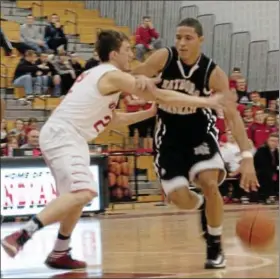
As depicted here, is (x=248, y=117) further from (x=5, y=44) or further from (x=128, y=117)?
(x=128, y=117)

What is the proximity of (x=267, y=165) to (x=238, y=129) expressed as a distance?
8840 millimetres

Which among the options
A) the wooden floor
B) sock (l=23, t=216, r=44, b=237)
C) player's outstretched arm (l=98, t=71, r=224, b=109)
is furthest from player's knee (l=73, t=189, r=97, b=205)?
player's outstretched arm (l=98, t=71, r=224, b=109)

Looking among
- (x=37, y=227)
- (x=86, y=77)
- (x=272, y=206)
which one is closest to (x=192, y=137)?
(x=86, y=77)

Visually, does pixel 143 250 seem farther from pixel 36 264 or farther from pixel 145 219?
pixel 145 219

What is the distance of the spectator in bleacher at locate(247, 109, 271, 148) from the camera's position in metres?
15.5

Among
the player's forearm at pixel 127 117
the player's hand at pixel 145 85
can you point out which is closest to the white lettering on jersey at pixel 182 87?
the player's forearm at pixel 127 117

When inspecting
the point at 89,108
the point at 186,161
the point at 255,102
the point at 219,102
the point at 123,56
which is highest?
the point at 123,56

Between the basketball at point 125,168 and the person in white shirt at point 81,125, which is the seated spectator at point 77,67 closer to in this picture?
the basketball at point 125,168

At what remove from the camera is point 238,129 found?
242 inches

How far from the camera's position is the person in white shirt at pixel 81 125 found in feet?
19.0

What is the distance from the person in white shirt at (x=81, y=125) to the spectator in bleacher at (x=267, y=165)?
874 centimetres

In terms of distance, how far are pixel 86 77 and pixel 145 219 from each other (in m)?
5.97

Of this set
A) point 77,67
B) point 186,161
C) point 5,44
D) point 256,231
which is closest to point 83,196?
point 186,161

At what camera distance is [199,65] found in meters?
6.43
